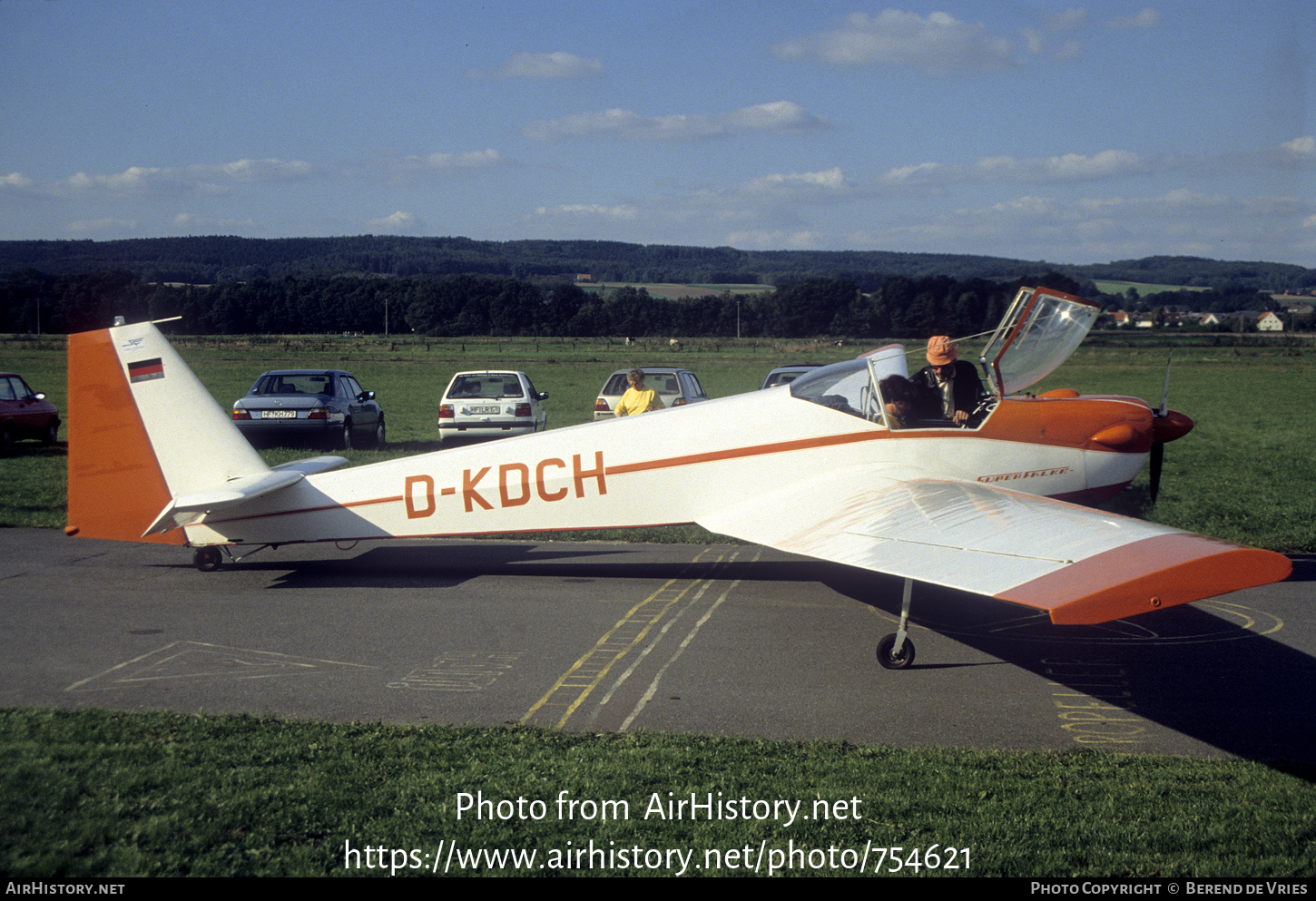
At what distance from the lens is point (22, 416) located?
2033cm

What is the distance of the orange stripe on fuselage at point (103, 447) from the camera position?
8734 millimetres

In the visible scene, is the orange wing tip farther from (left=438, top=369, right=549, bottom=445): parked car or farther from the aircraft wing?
(left=438, top=369, right=549, bottom=445): parked car

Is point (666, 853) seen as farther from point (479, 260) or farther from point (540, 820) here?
point (479, 260)

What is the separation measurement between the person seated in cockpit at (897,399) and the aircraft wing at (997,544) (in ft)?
1.51

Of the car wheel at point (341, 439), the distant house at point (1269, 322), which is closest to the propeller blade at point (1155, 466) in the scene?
the car wheel at point (341, 439)

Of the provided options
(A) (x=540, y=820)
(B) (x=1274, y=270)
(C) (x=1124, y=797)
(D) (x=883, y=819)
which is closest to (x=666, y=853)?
(A) (x=540, y=820)

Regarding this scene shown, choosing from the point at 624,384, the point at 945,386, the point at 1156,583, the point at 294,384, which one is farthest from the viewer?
the point at 624,384

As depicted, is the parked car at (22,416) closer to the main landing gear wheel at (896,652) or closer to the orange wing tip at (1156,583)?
the main landing gear wheel at (896,652)

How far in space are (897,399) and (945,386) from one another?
0.57 meters

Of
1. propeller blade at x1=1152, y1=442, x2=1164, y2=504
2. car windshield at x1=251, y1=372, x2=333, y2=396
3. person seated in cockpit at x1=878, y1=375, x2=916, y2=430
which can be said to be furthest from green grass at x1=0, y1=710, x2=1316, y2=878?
car windshield at x1=251, y1=372, x2=333, y2=396

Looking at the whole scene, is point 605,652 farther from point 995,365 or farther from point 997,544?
point 995,365

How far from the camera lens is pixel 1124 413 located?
8883 millimetres

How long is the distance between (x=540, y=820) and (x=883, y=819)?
158 cm

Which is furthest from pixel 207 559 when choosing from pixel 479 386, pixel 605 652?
pixel 479 386
